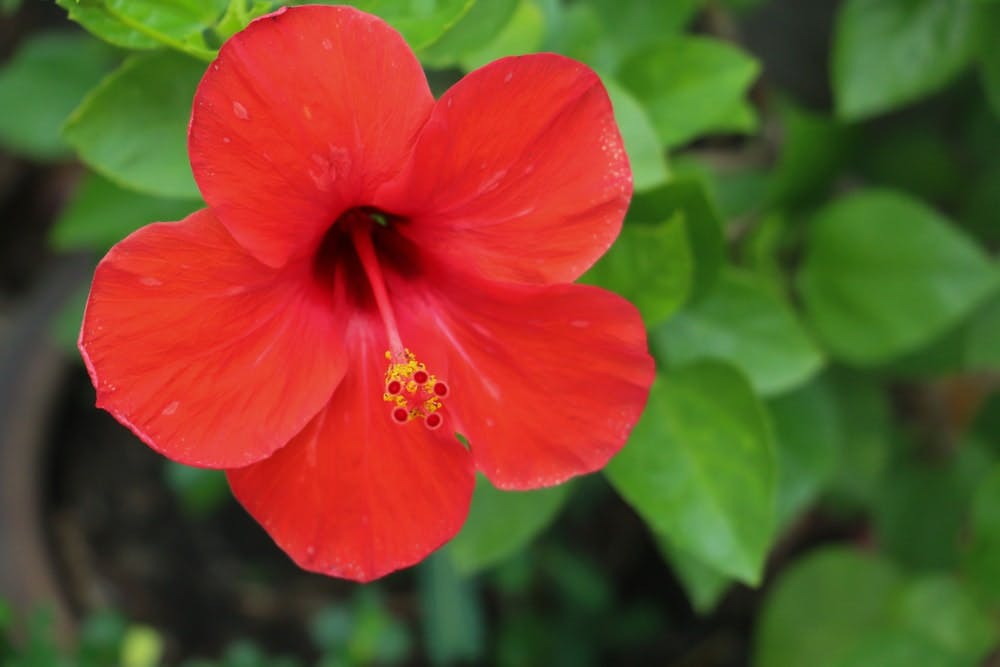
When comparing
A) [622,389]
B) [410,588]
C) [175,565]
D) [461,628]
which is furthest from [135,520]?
[622,389]

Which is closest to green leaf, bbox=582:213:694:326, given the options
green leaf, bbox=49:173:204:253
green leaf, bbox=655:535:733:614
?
green leaf, bbox=655:535:733:614

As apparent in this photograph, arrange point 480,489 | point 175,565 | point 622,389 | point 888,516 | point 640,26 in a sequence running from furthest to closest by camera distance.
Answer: point 175,565
point 888,516
point 640,26
point 480,489
point 622,389

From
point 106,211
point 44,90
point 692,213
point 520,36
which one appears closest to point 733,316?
point 692,213

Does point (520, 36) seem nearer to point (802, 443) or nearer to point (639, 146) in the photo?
point (639, 146)

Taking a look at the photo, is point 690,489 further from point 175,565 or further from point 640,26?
point 175,565

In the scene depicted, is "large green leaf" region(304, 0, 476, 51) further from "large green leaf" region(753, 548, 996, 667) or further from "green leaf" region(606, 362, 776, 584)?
"large green leaf" region(753, 548, 996, 667)

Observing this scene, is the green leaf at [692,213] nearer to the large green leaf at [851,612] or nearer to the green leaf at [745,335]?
the green leaf at [745,335]
